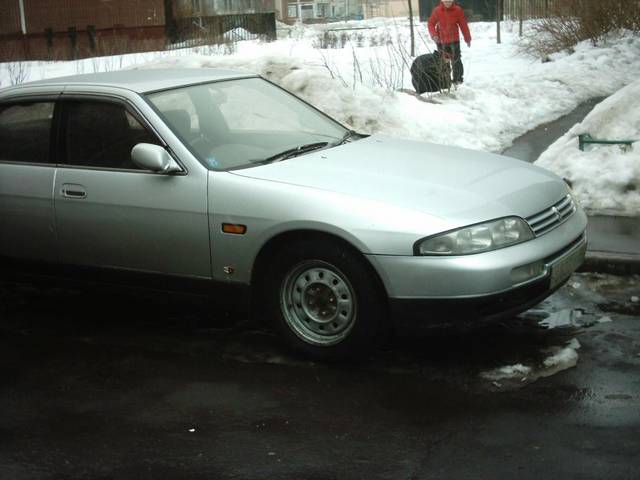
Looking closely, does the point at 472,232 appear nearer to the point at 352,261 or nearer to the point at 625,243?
the point at 352,261

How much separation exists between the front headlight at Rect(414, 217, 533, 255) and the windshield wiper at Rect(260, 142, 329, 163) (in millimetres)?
1214

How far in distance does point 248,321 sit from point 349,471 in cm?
228

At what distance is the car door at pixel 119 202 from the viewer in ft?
18.2

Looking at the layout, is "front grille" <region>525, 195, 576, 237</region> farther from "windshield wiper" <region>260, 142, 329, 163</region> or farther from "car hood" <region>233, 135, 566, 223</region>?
"windshield wiper" <region>260, 142, 329, 163</region>

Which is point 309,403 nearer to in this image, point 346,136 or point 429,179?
point 429,179

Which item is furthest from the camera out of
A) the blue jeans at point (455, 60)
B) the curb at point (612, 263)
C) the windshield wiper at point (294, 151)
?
the blue jeans at point (455, 60)

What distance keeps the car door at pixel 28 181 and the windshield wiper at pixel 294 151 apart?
132cm

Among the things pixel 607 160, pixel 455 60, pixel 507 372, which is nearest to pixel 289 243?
pixel 507 372

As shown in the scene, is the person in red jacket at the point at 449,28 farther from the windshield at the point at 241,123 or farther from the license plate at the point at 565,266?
the license plate at the point at 565,266

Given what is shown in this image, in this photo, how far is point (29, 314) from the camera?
6.67 meters

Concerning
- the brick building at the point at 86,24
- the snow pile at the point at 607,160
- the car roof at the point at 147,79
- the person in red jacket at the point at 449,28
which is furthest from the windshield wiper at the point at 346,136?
the brick building at the point at 86,24

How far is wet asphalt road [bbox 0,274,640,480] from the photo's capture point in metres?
4.12

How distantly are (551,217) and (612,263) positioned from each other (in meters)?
1.63

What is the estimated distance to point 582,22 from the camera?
1923 cm
